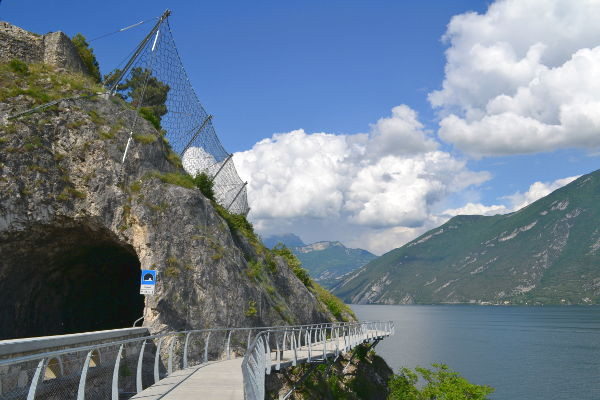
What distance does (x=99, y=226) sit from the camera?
23234 millimetres

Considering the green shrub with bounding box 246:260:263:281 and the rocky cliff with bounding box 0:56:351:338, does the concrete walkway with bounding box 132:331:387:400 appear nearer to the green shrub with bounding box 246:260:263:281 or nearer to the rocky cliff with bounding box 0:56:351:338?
the rocky cliff with bounding box 0:56:351:338

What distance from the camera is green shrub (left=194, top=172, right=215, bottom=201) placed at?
3014cm

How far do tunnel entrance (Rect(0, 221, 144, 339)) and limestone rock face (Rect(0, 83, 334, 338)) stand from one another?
0.07 meters

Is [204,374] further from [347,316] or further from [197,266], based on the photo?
[347,316]

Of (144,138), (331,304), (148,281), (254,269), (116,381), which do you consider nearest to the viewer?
(116,381)

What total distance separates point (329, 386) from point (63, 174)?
22.4 metres

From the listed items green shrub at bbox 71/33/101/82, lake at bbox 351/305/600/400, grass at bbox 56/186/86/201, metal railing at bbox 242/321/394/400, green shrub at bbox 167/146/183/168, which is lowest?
lake at bbox 351/305/600/400

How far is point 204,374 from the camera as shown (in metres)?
14.4

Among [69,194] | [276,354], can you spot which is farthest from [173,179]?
[276,354]

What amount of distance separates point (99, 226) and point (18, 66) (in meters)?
10.3

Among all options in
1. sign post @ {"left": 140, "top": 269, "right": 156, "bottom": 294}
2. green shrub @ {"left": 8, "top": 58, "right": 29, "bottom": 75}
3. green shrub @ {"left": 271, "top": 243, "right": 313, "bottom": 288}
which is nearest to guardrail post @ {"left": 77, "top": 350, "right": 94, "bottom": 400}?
sign post @ {"left": 140, "top": 269, "right": 156, "bottom": 294}

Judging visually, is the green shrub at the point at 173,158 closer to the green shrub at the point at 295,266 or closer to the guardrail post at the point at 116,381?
the green shrub at the point at 295,266

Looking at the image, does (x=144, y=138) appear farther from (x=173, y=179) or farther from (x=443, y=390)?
(x=443, y=390)

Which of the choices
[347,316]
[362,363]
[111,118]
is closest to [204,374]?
[111,118]
